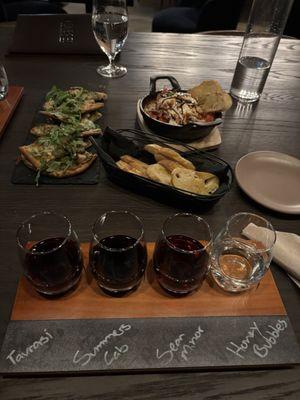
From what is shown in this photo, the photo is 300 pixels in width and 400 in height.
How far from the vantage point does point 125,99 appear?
1.18 m

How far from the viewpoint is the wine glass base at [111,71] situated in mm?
1296

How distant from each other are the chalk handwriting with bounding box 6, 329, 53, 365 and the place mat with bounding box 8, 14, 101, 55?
1.17 meters

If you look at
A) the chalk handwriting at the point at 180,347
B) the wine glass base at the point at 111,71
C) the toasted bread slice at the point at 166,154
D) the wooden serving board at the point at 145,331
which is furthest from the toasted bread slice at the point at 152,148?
the wine glass base at the point at 111,71

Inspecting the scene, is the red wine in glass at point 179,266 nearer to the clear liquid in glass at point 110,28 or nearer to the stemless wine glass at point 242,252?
the stemless wine glass at point 242,252

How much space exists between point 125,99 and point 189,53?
0.49m

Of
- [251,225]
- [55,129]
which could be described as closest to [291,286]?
[251,225]

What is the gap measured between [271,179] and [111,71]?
758mm

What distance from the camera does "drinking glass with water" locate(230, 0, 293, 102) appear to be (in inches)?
43.8

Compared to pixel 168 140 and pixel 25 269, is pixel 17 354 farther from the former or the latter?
pixel 168 140

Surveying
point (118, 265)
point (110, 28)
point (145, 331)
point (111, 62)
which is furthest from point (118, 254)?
point (111, 62)

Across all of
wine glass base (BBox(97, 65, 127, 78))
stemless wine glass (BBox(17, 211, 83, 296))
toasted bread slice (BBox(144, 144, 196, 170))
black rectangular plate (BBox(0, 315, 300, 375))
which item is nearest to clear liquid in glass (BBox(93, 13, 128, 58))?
wine glass base (BBox(97, 65, 127, 78))

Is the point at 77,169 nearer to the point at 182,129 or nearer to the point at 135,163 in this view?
the point at 135,163

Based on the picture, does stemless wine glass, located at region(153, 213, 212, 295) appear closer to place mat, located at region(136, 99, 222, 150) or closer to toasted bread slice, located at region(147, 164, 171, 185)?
toasted bread slice, located at region(147, 164, 171, 185)

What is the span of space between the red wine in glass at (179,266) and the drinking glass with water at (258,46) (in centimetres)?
81
